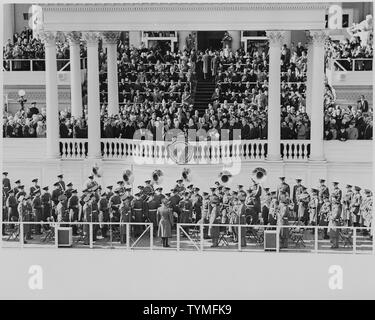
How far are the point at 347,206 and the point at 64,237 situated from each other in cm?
308

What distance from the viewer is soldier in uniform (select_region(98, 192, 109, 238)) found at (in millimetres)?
16469

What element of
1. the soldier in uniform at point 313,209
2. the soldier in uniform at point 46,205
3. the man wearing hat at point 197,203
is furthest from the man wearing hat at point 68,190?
the soldier in uniform at point 313,209

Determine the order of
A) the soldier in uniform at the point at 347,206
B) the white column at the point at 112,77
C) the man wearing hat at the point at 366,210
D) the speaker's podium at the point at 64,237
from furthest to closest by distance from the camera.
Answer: the white column at the point at 112,77
the speaker's podium at the point at 64,237
the soldier in uniform at the point at 347,206
the man wearing hat at the point at 366,210

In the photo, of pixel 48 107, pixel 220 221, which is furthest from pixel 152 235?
pixel 48 107

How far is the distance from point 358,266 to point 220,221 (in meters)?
1.55

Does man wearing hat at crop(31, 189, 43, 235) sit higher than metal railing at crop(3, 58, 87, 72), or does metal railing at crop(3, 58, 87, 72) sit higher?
metal railing at crop(3, 58, 87, 72)

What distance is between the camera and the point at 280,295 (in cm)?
1608

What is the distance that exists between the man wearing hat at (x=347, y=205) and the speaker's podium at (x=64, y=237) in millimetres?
2964

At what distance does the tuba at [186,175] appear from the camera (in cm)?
1655

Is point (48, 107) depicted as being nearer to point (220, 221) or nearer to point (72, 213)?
point (72, 213)

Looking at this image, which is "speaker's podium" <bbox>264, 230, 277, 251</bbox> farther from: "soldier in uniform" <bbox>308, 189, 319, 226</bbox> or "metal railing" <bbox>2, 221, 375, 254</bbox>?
"soldier in uniform" <bbox>308, 189, 319, 226</bbox>

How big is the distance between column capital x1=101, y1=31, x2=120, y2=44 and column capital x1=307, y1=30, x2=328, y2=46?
2.10m

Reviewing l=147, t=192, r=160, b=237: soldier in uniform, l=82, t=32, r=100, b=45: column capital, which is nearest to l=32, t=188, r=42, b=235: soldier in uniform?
l=147, t=192, r=160, b=237: soldier in uniform

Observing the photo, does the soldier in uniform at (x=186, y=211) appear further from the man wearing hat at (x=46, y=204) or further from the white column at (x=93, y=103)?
the man wearing hat at (x=46, y=204)
